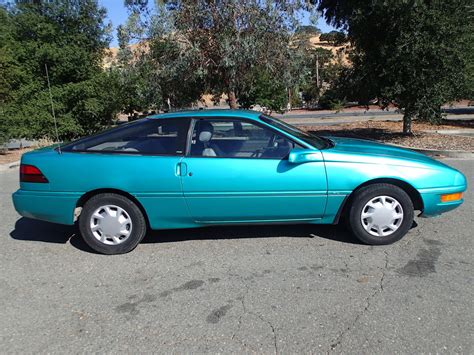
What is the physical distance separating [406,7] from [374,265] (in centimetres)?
923

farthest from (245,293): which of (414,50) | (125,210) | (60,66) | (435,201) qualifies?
(60,66)

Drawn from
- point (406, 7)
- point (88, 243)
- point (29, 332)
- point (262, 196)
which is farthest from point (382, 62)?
point (29, 332)

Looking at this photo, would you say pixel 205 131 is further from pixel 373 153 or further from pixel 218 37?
pixel 218 37

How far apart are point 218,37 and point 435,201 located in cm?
805

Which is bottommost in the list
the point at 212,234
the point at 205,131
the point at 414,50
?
the point at 212,234

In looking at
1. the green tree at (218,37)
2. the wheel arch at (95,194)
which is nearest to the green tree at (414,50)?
the green tree at (218,37)

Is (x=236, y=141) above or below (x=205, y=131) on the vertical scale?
below

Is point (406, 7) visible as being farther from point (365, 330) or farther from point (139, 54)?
point (365, 330)

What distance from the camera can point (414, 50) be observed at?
10.8 meters

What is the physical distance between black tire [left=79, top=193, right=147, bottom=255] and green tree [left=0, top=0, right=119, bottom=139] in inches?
494

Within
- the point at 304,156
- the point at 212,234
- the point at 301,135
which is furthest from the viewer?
the point at 212,234

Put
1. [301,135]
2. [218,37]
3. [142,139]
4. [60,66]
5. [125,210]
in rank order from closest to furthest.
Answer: [125,210]
[142,139]
[301,135]
[218,37]
[60,66]

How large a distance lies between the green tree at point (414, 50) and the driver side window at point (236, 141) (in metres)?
8.18

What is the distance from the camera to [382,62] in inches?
466
